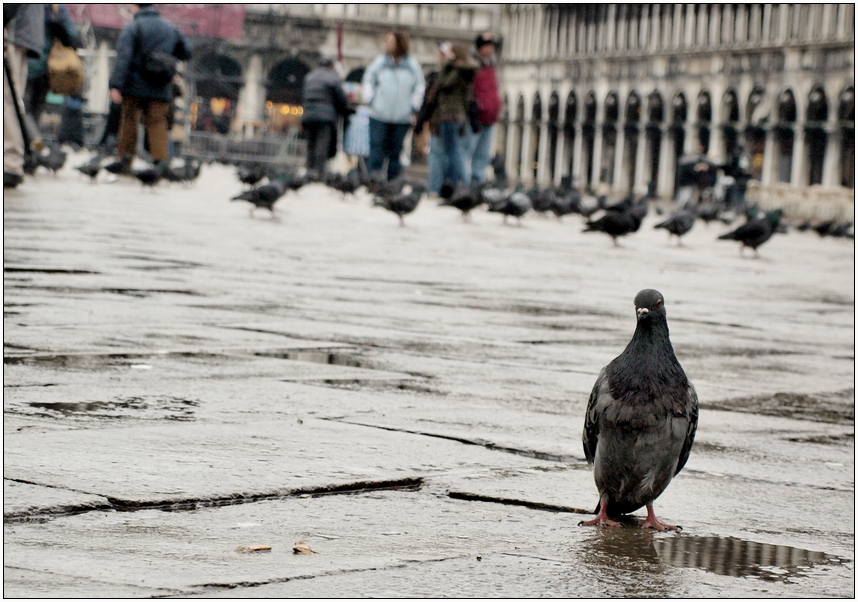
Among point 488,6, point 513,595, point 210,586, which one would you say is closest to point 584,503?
point 513,595

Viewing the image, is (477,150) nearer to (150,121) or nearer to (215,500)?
(150,121)

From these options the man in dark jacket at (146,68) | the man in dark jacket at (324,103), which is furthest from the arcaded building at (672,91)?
the man in dark jacket at (146,68)

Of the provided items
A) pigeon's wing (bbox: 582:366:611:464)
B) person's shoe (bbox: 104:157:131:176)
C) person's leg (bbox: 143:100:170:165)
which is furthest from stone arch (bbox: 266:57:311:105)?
pigeon's wing (bbox: 582:366:611:464)

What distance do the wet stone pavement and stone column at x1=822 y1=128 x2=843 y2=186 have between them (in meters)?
36.6

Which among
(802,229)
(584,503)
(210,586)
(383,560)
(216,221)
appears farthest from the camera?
(802,229)

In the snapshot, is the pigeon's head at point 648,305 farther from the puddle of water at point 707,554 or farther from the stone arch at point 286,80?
the stone arch at point 286,80

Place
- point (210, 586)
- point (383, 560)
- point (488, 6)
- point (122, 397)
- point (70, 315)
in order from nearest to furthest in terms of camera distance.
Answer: point (210, 586) < point (383, 560) < point (122, 397) < point (70, 315) < point (488, 6)

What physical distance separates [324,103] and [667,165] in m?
37.1

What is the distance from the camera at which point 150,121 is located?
1461 cm

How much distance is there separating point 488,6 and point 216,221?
192ft

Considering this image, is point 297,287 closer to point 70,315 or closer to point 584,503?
point 70,315

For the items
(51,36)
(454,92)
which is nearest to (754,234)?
(454,92)

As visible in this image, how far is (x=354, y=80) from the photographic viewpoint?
64250mm

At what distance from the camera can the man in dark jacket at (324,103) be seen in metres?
18.9
